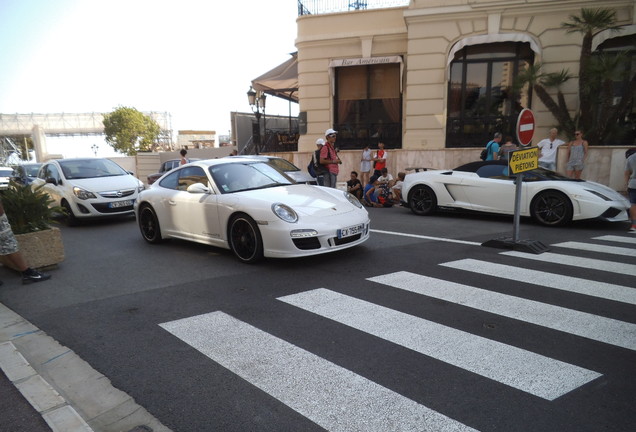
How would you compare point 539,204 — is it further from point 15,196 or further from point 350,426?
point 15,196

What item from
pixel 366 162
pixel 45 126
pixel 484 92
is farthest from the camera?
pixel 45 126

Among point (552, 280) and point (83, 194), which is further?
point (83, 194)

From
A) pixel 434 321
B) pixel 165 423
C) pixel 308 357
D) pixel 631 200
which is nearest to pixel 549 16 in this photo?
pixel 631 200

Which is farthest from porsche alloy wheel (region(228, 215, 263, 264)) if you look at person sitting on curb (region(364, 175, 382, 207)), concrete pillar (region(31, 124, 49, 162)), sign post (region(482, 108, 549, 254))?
concrete pillar (region(31, 124, 49, 162))

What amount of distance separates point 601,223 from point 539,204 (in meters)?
1.47

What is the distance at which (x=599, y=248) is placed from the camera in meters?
6.52

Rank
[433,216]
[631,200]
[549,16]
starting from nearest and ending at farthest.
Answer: [631,200], [433,216], [549,16]

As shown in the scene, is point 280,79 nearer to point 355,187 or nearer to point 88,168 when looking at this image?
point 355,187

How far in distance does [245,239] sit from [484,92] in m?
13.3

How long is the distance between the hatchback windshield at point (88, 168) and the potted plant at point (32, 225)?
15.9 ft

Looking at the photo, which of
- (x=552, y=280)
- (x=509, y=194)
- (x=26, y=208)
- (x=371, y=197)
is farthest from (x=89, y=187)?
(x=552, y=280)

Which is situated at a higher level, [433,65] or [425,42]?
[425,42]

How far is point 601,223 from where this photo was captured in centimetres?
880

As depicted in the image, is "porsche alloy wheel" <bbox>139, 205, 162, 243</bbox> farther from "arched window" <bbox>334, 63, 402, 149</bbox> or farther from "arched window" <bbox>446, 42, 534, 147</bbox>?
"arched window" <bbox>446, 42, 534, 147</bbox>
